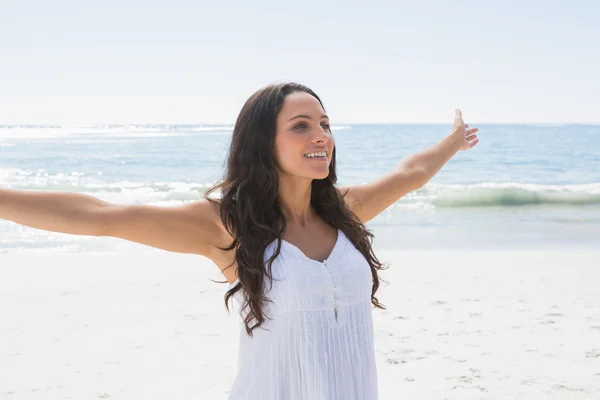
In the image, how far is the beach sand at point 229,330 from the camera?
502 centimetres

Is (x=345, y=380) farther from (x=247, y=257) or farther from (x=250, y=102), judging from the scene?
(x=250, y=102)

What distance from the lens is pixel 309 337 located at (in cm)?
238

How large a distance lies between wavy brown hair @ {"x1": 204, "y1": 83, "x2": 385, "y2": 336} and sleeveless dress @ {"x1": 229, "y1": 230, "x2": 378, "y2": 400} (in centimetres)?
4

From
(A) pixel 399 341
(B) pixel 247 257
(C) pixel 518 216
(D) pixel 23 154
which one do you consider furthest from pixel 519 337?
(D) pixel 23 154

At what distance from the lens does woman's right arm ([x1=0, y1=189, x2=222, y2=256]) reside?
2150mm

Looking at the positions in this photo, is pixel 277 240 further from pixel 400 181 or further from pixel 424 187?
pixel 424 187

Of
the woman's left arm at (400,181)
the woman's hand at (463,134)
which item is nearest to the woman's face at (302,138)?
the woman's left arm at (400,181)

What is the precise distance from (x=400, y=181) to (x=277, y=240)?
3.34 ft

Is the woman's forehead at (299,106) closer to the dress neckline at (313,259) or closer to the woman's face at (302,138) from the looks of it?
the woman's face at (302,138)

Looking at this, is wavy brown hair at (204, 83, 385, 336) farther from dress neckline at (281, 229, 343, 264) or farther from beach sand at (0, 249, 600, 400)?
beach sand at (0, 249, 600, 400)

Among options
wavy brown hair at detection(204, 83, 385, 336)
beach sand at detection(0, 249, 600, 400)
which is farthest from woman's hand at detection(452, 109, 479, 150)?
beach sand at detection(0, 249, 600, 400)

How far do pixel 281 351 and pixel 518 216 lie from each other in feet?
44.2

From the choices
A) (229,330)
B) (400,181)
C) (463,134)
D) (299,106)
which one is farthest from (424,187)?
(299,106)

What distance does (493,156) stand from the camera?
30.9 m
